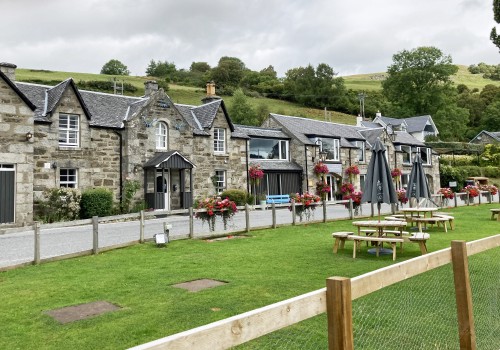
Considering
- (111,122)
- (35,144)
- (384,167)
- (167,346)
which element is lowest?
(167,346)

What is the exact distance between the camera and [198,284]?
8.02 metres

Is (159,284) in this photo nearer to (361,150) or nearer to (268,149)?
(268,149)

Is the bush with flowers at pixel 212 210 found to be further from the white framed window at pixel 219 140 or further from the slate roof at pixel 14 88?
the white framed window at pixel 219 140

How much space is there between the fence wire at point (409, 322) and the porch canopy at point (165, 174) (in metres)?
17.4

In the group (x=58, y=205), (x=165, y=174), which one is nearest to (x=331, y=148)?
(x=165, y=174)

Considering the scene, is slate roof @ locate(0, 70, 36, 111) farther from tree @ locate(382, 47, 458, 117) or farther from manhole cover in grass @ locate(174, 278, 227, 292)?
tree @ locate(382, 47, 458, 117)

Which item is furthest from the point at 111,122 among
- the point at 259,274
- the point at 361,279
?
the point at 361,279

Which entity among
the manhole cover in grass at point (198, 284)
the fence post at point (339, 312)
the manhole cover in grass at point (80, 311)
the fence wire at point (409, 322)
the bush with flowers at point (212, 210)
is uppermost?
the bush with flowers at point (212, 210)

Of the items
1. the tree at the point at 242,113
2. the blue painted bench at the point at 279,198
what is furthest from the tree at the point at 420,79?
the blue painted bench at the point at 279,198

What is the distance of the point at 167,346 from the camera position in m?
1.89

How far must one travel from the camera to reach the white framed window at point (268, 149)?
3156cm

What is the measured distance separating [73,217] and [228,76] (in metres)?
68.9

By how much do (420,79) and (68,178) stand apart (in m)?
63.9

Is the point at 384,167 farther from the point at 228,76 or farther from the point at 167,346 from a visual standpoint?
the point at 228,76
